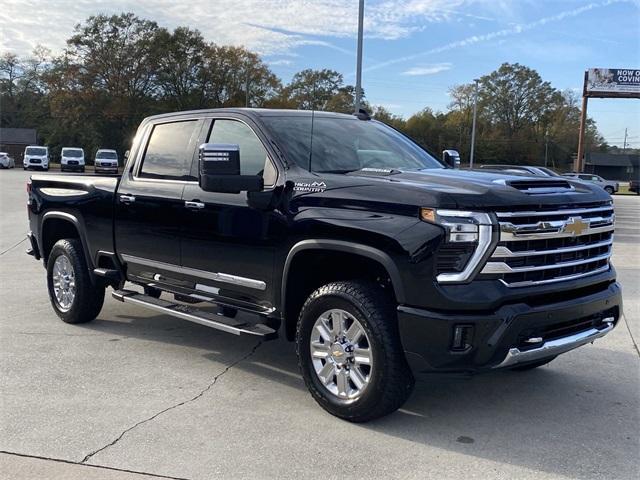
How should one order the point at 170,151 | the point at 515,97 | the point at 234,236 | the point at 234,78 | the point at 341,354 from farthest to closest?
the point at 515,97 → the point at 234,78 → the point at 170,151 → the point at 234,236 → the point at 341,354

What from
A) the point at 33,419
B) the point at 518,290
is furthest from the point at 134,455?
the point at 518,290

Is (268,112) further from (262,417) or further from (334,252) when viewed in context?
(262,417)

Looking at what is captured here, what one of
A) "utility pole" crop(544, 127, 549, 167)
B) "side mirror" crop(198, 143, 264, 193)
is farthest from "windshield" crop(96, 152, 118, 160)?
"utility pole" crop(544, 127, 549, 167)

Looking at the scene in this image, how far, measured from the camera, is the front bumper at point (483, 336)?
3.54 m

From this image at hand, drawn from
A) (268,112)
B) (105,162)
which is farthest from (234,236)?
(105,162)

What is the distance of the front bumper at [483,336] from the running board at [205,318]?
1.23m

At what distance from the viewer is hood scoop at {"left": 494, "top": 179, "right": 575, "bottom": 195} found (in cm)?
386

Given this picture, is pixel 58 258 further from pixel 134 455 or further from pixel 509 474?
pixel 509 474

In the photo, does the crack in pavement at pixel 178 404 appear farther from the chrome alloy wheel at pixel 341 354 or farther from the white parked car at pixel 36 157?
the white parked car at pixel 36 157

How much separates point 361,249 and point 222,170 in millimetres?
1151

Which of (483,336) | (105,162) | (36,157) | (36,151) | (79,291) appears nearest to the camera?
(483,336)

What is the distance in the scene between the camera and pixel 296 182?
434cm

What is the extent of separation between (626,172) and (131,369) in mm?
92217

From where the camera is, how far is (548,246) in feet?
12.6
